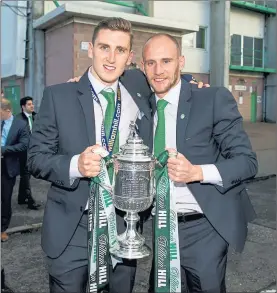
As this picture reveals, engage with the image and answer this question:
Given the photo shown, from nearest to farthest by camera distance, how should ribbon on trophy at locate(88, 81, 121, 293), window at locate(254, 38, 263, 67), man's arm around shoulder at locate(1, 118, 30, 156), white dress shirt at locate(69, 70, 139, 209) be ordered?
1. ribbon on trophy at locate(88, 81, 121, 293)
2. white dress shirt at locate(69, 70, 139, 209)
3. man's arm around shoulder at locate(1, 118, 30, 156)
4. window at locate(254, 38, 263, 67)

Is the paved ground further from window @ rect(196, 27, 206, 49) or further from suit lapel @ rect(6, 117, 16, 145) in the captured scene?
window @ rect(196, 27, 206, 49)

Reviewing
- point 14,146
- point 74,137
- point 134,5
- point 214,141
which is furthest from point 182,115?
point 134,5

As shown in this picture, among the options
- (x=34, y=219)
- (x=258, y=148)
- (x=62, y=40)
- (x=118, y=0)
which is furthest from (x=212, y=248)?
(x=118, y=0)

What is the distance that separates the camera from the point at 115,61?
2.09 meters

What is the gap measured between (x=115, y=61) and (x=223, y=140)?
0.74 metres

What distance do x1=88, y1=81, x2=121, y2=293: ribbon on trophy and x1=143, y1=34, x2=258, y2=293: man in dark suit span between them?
1.14 ft

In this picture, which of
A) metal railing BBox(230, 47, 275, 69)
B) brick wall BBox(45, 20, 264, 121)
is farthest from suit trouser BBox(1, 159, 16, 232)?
metal railing BBox(230, 47, 275, 69)

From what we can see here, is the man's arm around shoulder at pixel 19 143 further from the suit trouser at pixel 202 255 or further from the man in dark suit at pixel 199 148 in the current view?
the suit trouser at pixel 202 255

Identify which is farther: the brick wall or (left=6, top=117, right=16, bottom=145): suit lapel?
the brick wall

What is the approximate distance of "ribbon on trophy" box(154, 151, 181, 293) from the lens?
2033 mm

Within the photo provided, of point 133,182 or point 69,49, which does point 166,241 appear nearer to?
point 133,182

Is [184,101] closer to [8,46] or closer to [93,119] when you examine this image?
[93,119]

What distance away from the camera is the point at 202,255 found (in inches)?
87.2

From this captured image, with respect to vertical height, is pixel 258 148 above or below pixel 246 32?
below
